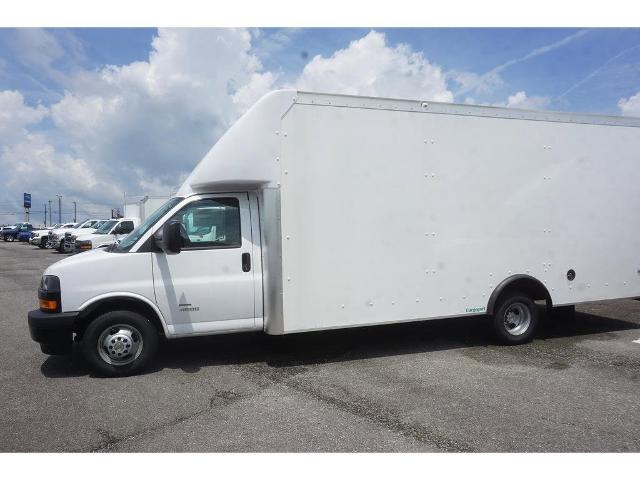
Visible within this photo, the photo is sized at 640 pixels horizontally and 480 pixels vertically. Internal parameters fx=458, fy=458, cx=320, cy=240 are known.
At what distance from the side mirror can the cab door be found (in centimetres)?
21

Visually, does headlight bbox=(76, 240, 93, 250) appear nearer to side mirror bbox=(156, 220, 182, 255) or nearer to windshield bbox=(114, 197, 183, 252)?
windshield bbox=(114, 197, 183, 252)

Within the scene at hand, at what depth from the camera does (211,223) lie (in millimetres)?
5441

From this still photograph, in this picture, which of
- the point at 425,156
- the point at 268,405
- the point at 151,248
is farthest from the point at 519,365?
the point at 151,248

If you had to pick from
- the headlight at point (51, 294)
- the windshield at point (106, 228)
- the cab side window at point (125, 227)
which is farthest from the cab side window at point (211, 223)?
the windshield at point (106, 228)

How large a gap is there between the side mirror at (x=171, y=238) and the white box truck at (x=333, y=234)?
0.07 ft

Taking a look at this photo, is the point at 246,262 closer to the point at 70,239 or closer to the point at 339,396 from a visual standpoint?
the point at 339,396

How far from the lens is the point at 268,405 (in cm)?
446

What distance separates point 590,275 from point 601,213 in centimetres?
91

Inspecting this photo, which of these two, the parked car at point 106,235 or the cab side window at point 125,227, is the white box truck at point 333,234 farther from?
the cab side window at point 125,227

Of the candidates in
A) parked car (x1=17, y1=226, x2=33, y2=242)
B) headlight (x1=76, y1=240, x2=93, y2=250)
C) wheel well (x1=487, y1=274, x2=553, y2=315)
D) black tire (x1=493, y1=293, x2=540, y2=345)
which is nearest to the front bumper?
wheel well (x1=487, y1=274, x2=553, y2=315)

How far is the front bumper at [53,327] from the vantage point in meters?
4.95

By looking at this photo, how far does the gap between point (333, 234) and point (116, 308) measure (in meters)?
2.62

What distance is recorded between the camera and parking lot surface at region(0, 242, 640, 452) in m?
3.76

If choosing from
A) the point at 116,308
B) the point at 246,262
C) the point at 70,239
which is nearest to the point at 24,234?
the point at 70,239
